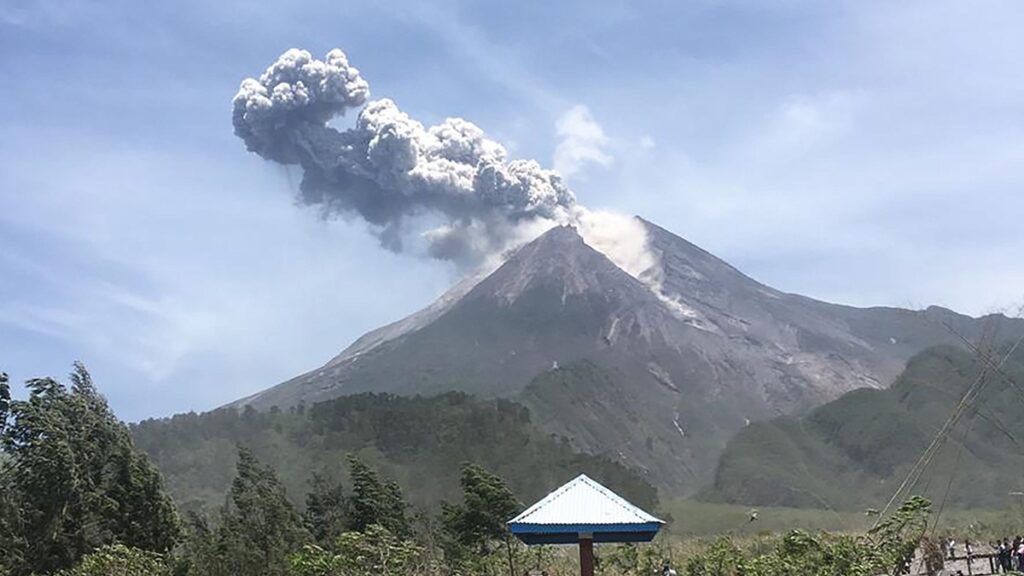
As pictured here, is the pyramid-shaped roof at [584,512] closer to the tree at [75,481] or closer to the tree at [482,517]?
the tree at [75,481]

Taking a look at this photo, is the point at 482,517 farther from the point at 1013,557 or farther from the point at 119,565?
the point at 119,565

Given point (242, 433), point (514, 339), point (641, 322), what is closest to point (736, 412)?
point (641, 322)

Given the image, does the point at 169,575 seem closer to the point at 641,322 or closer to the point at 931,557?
the point at 931,557

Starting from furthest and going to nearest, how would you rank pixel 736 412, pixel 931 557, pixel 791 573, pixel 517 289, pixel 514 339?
pixel 517 289 → pixel 514 339 → pixel 736 412 → pixel 931 557 → pixel 791 573

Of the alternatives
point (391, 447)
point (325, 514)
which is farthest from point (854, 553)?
point (391, 447)

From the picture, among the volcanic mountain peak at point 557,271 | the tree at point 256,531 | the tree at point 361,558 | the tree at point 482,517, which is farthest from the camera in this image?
the volcanic mountain peak at point 557,271

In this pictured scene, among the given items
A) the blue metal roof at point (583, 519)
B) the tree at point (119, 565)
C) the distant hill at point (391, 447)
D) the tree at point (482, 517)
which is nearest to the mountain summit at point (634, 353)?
the distant hill at point (391, 447)
